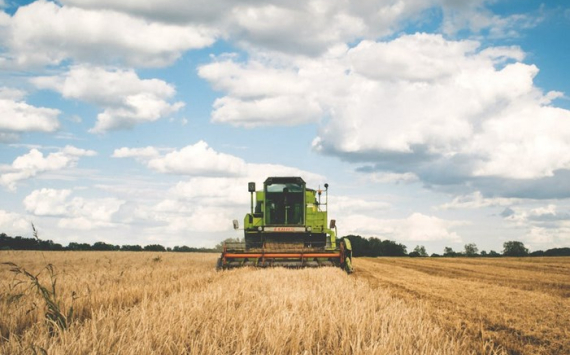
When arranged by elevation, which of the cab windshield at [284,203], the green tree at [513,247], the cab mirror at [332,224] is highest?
the cab windshield at [284,203]

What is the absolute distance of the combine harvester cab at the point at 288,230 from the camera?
15156 mm

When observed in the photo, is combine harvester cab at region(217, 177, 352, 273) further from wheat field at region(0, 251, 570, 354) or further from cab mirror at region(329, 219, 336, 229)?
wheat field at region(0, 251, 570, 354)

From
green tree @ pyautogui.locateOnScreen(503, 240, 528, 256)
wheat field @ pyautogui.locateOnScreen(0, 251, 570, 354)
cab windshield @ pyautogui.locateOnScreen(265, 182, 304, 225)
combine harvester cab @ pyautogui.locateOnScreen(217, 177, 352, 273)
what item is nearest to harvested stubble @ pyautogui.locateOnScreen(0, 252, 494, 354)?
wheat field @ pyautogui.locateOnScreen(0, 251, 570, 354)

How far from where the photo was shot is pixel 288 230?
16594 millimetres

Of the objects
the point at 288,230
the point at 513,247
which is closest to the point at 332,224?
the point at 288,230

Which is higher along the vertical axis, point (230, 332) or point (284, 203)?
point (284, 203)

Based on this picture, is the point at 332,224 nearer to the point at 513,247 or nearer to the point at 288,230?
the point at 288,230

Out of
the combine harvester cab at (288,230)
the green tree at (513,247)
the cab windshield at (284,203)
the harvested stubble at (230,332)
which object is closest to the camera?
the harvested stubble at (230,332)

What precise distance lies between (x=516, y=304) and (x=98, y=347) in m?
8.34

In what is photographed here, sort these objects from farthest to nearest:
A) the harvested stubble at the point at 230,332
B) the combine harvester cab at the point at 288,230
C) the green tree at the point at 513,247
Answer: the green tree at the point at 513,247 → the combine harvester cab at the point at 288,230 → the harvested stubble at the point at 230,332

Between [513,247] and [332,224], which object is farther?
[513,247]

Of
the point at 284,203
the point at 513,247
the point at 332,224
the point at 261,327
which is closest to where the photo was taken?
the point at 261,327

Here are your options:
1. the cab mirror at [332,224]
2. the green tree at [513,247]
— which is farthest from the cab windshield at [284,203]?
the green tree at [513,247]

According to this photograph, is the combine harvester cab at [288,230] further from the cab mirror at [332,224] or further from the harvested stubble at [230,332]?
the harvested stubble at [230,332]
